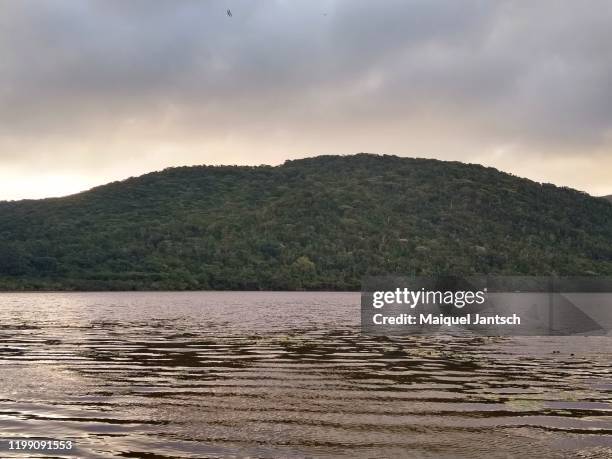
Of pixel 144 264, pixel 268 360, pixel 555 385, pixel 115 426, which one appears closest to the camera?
pixel 115 426

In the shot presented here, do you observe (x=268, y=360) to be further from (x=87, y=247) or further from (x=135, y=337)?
(x=87, y=247)

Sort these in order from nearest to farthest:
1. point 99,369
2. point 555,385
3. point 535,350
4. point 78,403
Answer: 1. point 78,403
2. point 555,385
3. point 99,369
4. point 535,350

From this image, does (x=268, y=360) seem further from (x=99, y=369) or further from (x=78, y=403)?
(x=78, y=403)

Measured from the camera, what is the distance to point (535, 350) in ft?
104

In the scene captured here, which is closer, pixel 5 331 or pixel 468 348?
pixel 468 348

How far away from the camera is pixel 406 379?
853 inches

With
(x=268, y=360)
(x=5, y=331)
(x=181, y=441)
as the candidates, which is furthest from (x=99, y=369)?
(x=5, y=331)

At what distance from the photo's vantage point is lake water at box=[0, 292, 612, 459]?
13.5 m

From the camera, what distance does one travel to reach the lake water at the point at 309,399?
13.5 m

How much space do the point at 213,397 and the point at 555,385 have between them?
386 inches

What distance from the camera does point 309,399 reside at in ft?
59.5

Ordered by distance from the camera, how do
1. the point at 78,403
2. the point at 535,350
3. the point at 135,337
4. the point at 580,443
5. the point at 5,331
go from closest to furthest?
1. the point at 580,443
2. the point at 78,403
3. the point at 535,350
4. the point at 135,337
5. the point at 5,331

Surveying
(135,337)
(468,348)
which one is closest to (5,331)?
(135,337)

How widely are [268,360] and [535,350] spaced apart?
12.6m
